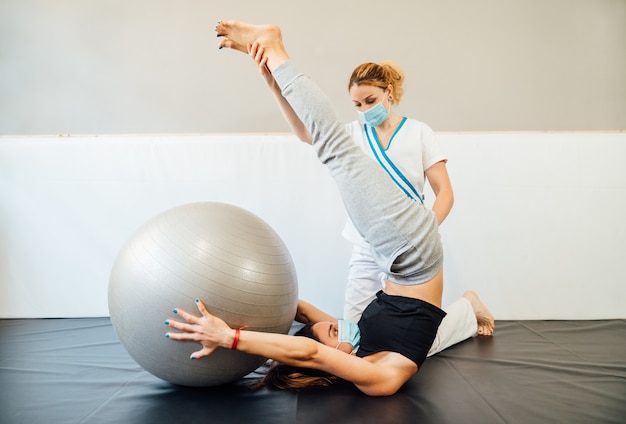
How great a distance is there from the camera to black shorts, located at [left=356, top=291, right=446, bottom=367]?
5.29 ft

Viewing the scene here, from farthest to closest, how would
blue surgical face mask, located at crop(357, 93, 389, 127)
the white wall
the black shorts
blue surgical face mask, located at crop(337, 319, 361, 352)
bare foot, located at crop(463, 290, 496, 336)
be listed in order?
the white wall, bare foot, located at crop(463, 290, 496, 336), blue surgical face mask, located at crop(357, 93, 389, 127), blue surgical face mask, located at crop(337, 319, 361, 352), the black shorts

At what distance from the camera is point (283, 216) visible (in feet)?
8.54

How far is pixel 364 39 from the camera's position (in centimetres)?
297

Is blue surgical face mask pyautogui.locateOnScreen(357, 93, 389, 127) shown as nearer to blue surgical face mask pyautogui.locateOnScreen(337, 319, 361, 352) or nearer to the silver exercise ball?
the silver exercise ball

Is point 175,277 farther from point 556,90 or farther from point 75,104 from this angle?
point 556,90

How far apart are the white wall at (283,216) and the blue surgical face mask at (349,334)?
71cm

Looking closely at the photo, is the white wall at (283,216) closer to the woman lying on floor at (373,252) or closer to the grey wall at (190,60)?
the grey wall at (190,60)

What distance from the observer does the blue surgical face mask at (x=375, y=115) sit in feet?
6.58

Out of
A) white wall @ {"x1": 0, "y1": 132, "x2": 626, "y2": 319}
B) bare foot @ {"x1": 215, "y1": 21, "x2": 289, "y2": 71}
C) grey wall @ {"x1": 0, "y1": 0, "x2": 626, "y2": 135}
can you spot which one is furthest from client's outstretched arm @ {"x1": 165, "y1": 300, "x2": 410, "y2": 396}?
grey wall @ {"x1": 0, "y1": 0, "x2": 626, "y2": 135}

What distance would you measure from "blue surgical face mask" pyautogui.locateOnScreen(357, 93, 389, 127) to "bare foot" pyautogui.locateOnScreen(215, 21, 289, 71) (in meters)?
0.58

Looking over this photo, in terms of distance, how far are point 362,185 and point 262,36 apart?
68 centimetres

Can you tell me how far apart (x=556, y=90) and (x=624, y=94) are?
503mm

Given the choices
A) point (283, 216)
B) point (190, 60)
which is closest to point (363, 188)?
point (283, 216)

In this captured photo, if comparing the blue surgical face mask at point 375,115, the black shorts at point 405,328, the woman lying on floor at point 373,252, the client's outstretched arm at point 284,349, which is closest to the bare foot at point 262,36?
the woman lying on floor at point 373,252
